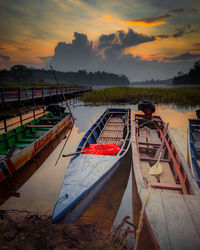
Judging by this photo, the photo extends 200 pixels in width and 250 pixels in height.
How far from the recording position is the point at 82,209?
2.97 meters

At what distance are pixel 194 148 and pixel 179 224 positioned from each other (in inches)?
149

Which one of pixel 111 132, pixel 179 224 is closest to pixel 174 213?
pixel 179 224

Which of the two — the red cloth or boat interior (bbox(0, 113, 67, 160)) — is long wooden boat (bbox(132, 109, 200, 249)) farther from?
boat interior (bbox(0, 113, 67, 160))

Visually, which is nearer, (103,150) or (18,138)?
(103,150)

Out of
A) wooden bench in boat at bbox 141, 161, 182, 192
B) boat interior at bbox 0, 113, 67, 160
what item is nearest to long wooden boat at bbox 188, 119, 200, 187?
wooden bench in boat at bbox 141, 161, 182, 192

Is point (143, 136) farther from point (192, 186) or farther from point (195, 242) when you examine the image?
point (195, 242)

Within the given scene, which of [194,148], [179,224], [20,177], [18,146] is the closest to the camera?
[179,224]

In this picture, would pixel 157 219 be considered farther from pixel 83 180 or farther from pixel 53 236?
pixel 53 236

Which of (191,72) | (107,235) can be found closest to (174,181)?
(107,235)

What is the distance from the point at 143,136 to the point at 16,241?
6.21 metres

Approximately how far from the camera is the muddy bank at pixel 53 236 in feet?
8.30

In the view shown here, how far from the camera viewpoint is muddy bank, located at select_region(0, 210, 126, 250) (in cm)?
253

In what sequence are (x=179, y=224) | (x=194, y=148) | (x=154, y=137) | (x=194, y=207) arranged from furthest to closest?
(x=154, y=137), (x=194, y=148), (x=194, y=207), (x=179, y=224)

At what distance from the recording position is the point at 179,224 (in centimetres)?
237
